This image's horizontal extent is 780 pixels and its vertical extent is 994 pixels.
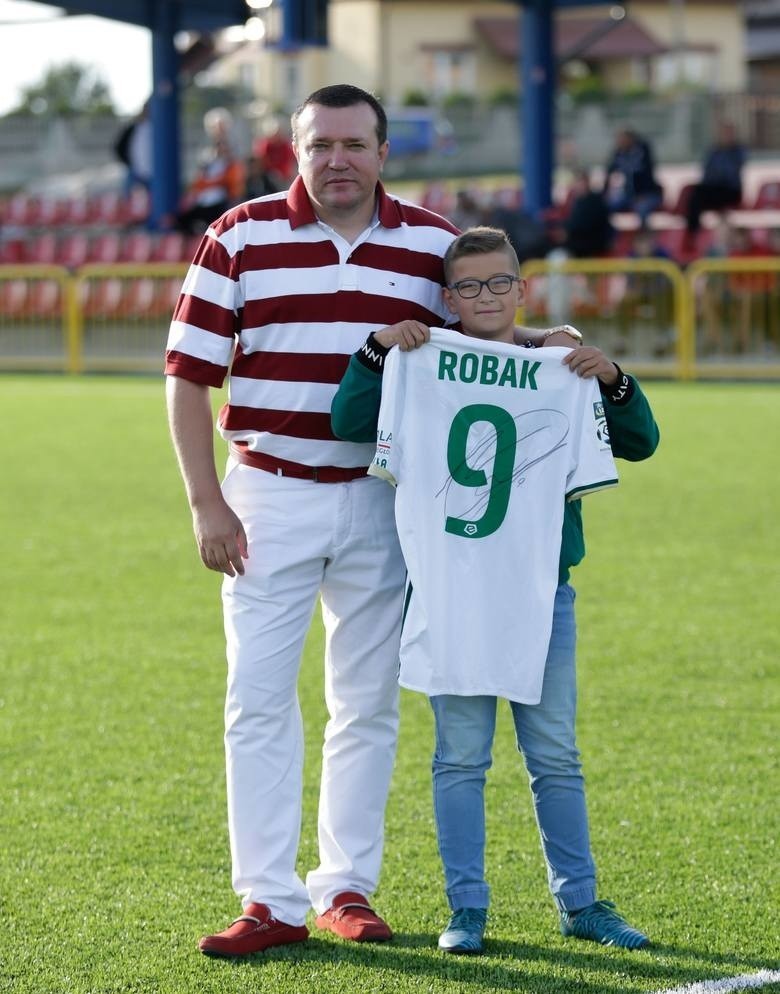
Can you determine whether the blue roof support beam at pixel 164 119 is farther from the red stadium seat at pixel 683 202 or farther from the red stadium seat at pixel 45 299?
the red stadium seat at pixel 683 202

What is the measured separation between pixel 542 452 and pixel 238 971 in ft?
4.44

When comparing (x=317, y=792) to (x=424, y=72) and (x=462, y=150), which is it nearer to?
(x=462, y=150)

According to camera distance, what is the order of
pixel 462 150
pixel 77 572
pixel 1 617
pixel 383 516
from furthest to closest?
pixel 462 150 → pixel 77 572 → pixel 1 617 → pixel 383 516

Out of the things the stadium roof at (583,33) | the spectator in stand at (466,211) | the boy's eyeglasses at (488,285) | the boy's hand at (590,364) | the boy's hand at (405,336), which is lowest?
the boy's hand at (590,364)

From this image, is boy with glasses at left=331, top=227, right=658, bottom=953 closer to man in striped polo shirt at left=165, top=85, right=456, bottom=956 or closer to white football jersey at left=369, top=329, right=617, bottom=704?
white football jersey at left=369, top=329, right=617, bottom=704

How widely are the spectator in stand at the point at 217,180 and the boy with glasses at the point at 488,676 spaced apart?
52.0 ft

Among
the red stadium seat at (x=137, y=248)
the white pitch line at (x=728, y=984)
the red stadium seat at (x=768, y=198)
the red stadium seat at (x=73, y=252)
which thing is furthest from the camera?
the red stadium seat at (x=73, y=252)

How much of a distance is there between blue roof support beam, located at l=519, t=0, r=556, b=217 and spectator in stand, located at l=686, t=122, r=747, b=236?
Result: 82.1 inches

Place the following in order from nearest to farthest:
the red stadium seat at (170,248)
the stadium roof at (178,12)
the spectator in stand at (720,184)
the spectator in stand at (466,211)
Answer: the spectator in stand at (466,211), the spectator in stand at (720,184), the stadium roof at (178,12), the red stadium seat at (170,248)

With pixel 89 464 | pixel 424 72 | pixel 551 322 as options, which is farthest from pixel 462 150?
pixel 89 464

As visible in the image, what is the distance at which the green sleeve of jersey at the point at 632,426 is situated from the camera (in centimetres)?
389

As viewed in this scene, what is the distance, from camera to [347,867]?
4090 mm

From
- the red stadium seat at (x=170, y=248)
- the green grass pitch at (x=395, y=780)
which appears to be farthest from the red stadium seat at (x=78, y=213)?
the green grass pitch at (x=395, y=780)

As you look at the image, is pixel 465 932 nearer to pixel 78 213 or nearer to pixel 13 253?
pixel 13 253
